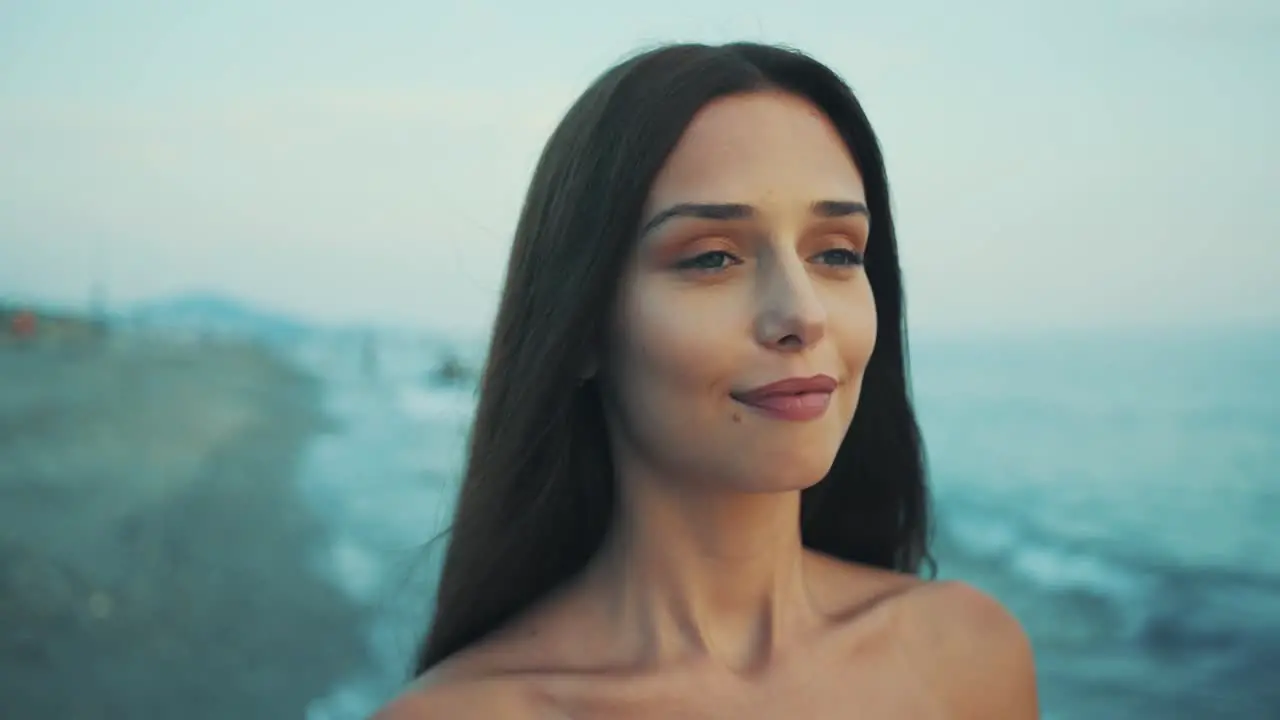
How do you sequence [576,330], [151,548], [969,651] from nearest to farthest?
[576,330], [969,651], [151,548]

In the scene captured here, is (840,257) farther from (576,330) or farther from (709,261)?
(576,330)

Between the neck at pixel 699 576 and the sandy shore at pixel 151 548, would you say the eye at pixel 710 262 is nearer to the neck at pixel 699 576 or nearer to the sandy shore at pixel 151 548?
the neck at pixel 699 576

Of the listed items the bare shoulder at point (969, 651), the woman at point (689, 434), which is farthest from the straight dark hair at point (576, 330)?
the bare shoulder at point (969, 651)

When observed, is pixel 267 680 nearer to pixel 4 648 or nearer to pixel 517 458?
pixel 4 648

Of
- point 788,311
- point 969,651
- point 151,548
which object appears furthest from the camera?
point 151,548

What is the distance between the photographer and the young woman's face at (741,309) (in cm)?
124

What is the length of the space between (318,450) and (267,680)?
59 centimetres

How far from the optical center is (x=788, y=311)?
122cm

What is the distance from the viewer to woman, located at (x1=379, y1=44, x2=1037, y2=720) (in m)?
1.26

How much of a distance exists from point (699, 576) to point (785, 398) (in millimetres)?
288

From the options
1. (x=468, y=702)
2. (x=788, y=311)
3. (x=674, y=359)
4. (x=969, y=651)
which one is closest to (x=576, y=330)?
(x=674, y=359)

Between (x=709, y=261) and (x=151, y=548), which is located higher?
(x=709, y=261)

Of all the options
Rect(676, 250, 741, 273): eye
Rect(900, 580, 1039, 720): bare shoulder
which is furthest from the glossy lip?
Rect(900, 580, 1039, 720): bare shoulder

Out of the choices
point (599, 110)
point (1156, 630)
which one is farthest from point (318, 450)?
point (1156, 630)
